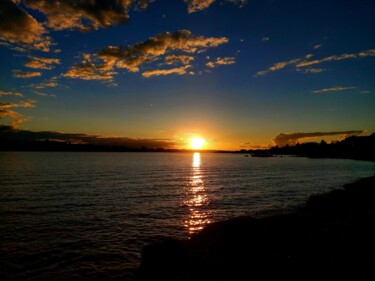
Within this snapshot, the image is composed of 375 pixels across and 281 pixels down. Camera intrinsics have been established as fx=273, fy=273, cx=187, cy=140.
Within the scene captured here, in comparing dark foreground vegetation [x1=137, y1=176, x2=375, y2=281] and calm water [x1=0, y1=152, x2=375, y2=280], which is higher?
dark foreground vegetation [x1=137, y1=176, x2=375, y2=281]

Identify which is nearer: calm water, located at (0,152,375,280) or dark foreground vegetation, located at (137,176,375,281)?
dark foreground vegetation, located at (137,176,375,281)

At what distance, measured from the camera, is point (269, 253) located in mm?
14445

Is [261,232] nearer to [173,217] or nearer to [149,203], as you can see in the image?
[173,217]

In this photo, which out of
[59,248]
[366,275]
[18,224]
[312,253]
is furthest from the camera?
[18,224]

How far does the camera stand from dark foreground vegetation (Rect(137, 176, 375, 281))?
39.8 ft

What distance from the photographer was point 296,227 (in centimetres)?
2014

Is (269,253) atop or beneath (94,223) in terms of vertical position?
atop

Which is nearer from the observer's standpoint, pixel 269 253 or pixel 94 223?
pixel 269 253

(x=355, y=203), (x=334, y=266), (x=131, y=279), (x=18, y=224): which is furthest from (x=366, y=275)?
(x=18, y=224)

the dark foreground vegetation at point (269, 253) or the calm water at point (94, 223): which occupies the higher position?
the dark foreground vegetation at point (269, 253)

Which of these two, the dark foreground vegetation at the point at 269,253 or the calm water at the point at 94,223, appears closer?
the dark foreground vegetation at the point at 269,253

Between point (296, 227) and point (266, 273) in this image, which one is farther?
point (296, 227)

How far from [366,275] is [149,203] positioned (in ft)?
99.1

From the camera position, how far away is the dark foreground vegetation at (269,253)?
12.1 meters
